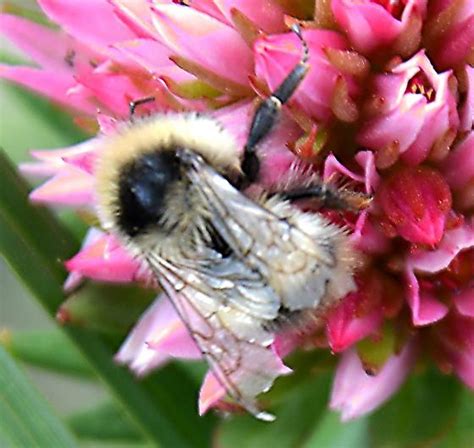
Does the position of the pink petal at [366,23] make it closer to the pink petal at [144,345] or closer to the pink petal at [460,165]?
the pink petal at [460,165]

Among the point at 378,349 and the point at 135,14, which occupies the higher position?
the point at 135,14

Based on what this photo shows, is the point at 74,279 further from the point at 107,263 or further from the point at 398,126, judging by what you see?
the point at 398,126

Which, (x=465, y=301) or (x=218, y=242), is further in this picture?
(x=465, y=301)

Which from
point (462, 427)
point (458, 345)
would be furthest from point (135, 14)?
point (462, 427)

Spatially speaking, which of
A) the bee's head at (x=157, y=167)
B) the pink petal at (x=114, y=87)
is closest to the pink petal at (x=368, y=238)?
the bee's head at (x=157, y=167)

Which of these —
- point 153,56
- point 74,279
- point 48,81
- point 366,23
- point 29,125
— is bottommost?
point 29,125

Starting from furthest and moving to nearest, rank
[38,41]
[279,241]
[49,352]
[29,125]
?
[29,125]
[49,352]
[38,41]
[279,241]

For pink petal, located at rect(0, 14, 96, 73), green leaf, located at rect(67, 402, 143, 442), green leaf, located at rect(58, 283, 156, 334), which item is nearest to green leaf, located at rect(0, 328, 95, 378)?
green leaf, located at rect(67, 402, 143, 442)

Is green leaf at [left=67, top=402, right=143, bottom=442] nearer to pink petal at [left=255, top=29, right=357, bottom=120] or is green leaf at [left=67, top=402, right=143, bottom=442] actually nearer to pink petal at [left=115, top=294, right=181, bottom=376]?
pink petal at [left=115, top=294, right=181, bottom=376]
